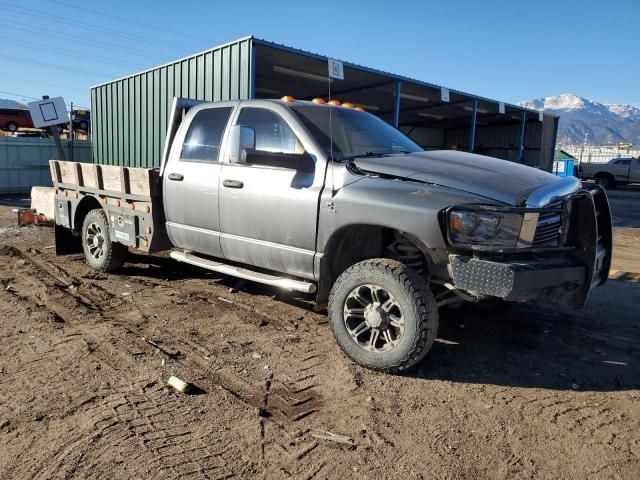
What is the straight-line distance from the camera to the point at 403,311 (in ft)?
11.8

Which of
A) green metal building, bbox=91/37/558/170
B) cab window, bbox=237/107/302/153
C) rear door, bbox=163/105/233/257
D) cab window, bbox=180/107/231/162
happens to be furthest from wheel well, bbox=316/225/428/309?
green metal building, bbox=91/37/558/170

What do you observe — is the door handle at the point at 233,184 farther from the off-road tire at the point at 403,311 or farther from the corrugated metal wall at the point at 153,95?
the corrugated metal wall at the point at 153,95

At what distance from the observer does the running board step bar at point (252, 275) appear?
426cm

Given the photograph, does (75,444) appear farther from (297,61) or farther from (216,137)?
(297,61)

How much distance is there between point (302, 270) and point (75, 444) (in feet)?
6.90

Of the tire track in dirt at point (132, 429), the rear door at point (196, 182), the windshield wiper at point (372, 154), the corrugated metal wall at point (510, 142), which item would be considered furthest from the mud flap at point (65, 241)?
the corrugated metal wall at point (510, 142)

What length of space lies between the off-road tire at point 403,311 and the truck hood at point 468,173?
0.68 metres

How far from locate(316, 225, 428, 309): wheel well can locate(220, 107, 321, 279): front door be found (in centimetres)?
15

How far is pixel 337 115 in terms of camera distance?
4.77m

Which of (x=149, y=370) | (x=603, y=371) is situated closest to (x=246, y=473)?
(x=149, y=370)

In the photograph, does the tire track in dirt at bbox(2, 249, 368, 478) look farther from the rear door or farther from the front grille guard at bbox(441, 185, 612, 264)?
the front grille guard at bbox(441, 185, 612, 264)

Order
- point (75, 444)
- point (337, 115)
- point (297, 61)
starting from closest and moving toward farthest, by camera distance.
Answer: point (75, 444)
point (337, 115)
point (297, 61)

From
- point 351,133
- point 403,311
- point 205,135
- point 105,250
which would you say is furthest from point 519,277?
point 105,250

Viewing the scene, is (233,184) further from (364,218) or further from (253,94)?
(253,94)
